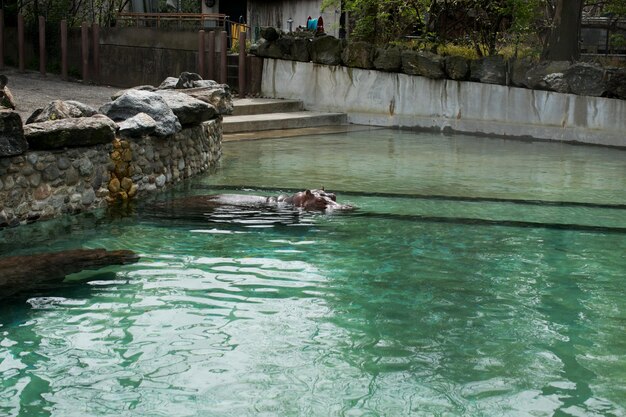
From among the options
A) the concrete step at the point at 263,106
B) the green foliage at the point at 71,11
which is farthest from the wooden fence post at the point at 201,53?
the green foliage at the point at 71,11

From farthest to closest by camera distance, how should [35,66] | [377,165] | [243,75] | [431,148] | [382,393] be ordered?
[35,66]
[243,75]
[431,148]
[377,165]
[382,393]

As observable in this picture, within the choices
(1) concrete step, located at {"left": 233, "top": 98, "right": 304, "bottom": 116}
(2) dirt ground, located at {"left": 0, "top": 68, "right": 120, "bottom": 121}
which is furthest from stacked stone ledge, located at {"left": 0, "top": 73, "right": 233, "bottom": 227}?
(1) concrete step, located at {"left": 233, "top": 98, "right": 304, "bottom": 116}

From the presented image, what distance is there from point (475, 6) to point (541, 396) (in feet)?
54.3

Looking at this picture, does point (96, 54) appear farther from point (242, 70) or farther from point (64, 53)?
point (242, 70)

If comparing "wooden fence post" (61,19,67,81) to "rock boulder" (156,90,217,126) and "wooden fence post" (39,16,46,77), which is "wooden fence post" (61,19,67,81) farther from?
"rock boulder" (156,90,217,126)

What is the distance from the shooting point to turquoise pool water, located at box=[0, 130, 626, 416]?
4477 mm

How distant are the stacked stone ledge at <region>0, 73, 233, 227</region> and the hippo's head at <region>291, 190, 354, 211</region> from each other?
193 centimetres

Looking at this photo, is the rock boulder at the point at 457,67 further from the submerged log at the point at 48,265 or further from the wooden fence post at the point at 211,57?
the submerged log at the point at 48,265

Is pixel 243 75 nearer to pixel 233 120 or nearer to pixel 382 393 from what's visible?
pixel 233 120

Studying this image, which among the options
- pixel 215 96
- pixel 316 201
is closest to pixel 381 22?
pixel 215 96

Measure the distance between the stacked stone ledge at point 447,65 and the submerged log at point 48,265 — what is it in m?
12.2

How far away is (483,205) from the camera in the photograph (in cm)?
1001

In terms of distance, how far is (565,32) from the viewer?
1817 centimetres

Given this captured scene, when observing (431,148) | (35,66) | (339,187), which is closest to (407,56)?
(431,148)
